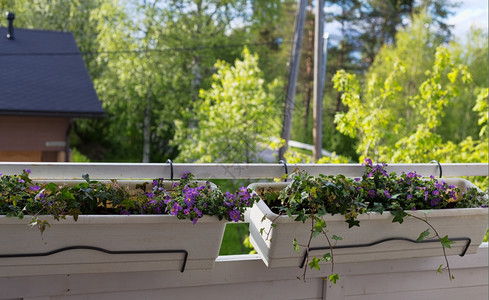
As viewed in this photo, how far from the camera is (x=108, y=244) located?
0.82m

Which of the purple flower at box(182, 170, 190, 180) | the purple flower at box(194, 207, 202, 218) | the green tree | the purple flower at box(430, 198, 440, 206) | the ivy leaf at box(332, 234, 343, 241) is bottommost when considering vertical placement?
the green tree

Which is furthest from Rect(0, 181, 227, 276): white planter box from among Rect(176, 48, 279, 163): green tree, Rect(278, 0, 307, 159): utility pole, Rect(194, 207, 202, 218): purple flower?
Rect(176, 48, 279, 163): green tree

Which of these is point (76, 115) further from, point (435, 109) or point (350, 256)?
point (350, 256)

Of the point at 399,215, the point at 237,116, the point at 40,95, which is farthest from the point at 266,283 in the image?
the point at 237,116

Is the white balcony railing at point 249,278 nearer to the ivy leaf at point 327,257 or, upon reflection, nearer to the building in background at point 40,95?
the ivy leaf at point 327,257

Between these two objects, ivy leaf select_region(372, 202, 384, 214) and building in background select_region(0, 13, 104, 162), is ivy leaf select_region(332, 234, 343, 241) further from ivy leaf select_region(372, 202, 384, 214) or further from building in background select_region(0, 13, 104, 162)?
building in background select_region(0, 13, 104, 162)

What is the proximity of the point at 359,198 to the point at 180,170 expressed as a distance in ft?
1.10

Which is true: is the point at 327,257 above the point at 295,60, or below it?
below

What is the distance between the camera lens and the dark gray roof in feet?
9.02

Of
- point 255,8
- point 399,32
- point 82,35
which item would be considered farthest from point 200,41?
point 399,32

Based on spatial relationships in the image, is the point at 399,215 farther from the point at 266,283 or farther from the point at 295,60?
the point at 295,60

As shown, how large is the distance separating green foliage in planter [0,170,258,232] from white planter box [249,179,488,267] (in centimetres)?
7

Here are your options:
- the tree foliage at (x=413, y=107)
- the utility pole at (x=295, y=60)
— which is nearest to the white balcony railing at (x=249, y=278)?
the tree foliage at (x=413, y=107)

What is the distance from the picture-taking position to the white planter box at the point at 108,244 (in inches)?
30.9
